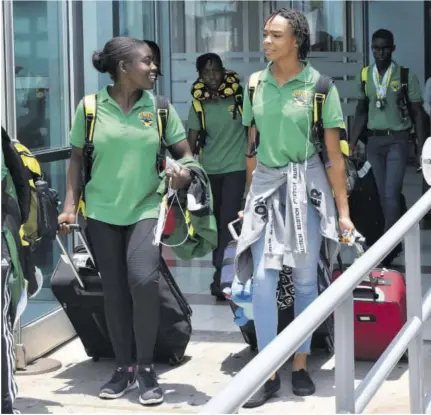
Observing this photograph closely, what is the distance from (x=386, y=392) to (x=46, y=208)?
169 cm

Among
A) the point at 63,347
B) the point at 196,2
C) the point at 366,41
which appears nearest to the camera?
the point at 63,347

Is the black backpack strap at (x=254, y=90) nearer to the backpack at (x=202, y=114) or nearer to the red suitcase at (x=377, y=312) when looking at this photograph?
the red suitcase at (x=377, y=312)

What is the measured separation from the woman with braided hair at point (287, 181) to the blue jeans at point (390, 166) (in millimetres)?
3411

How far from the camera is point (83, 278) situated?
198 inches

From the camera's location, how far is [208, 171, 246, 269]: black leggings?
6.59 m

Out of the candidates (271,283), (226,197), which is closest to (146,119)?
(271,283)

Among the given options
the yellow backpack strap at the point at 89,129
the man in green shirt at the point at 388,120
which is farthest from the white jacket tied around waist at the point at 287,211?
the man in green shirt at the point at 388,120

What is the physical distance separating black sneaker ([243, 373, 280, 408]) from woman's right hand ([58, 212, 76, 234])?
1.07 metres

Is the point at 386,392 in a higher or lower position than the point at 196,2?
lower

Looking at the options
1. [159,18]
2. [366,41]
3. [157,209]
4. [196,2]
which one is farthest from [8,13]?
[366,41]

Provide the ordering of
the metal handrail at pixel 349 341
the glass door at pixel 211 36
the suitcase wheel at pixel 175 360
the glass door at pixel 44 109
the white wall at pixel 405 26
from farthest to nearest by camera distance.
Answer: the white wall at pixel 405 26 → the glass door at pixel 211 36 → the glass door at pixel 44 109 → the suitcase wheel at pixel 175 360 → the metal handrail at pixel 349 341

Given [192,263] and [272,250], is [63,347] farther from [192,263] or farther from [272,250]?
[192,263]

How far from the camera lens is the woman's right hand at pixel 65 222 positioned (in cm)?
446

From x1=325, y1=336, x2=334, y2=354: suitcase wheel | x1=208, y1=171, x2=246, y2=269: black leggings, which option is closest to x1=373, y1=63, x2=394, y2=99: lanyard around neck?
x1=208, y1=171, x2=246, y2=269: black leggings
